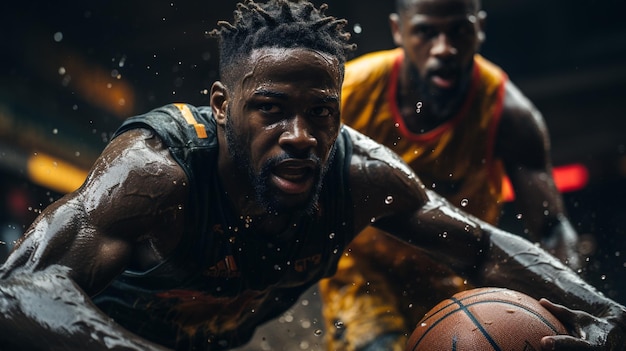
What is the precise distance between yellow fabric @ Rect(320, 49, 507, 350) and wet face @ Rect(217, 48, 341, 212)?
2033 mm

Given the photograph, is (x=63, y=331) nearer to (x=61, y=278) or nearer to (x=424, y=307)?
(x=61, y=278)

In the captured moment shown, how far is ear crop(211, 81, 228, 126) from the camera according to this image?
3.56m

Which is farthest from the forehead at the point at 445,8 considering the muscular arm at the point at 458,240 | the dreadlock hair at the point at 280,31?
the dreadlock hair at the point at 280,31

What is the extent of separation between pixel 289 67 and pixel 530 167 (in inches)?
107

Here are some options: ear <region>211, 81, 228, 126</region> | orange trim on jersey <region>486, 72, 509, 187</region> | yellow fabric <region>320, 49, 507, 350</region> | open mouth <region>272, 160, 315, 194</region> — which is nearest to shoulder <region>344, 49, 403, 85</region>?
yellow fabric <region>320, 49, 507, 350</region>

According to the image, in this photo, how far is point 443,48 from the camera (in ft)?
17.9

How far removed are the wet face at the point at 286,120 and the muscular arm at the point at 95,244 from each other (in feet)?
0.99

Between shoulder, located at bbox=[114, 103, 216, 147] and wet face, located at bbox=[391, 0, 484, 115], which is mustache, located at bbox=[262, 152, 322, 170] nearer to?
shoulder, located at bbox=[114, 103, 216, 147]

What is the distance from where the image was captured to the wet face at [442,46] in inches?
216

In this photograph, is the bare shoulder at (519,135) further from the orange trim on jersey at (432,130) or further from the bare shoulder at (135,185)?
the bare shoulder at (135,185)

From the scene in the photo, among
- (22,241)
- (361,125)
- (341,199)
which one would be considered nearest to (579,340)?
(341,199)

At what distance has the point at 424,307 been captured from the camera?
5.31 metres

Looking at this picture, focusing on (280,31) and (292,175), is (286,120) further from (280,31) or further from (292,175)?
(280,31)

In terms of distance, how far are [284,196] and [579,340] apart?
1.16 meters
